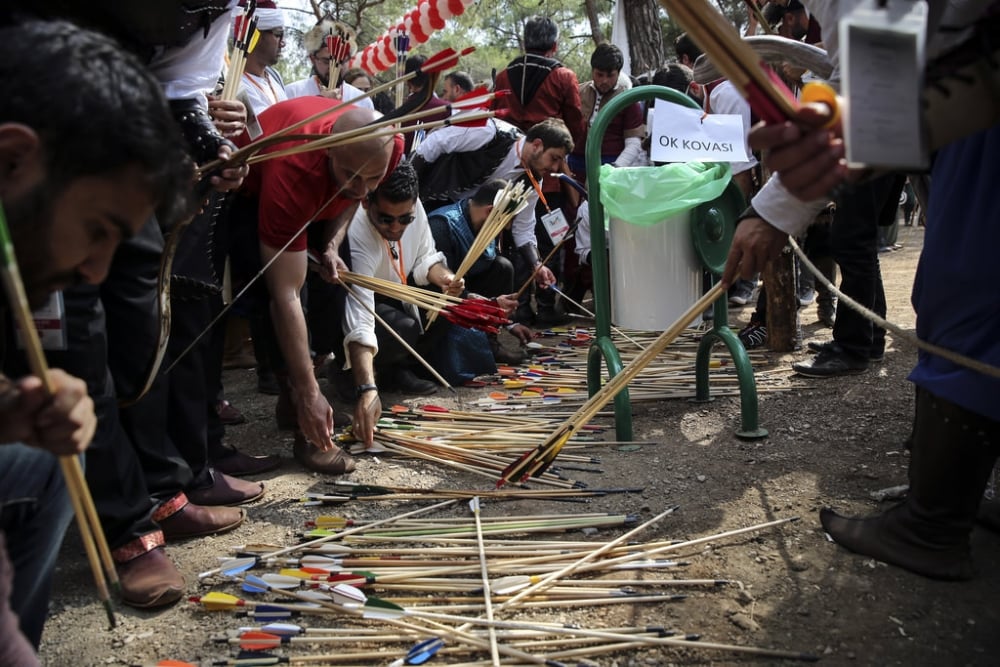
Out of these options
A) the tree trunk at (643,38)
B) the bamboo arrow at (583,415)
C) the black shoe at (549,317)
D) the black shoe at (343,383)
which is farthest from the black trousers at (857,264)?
the tree trunk at (643,38)

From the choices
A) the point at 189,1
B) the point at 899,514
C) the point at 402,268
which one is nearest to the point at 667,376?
the point at 402,268

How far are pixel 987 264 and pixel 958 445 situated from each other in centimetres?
41

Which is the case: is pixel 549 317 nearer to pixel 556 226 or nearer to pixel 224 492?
pixel 556 226

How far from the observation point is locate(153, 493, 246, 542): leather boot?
2287 millimetres

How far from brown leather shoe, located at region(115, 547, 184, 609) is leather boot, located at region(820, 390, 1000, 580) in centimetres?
172

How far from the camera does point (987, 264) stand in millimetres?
1723

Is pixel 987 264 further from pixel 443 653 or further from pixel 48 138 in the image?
pixel 48 138

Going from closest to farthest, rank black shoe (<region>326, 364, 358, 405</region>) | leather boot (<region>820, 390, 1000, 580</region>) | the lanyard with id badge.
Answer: leather boot (<region>820, 390, 1000, 580</region>)
black shoe (<region>326, 364, 358, 405</region>)
the lanyard with id badge

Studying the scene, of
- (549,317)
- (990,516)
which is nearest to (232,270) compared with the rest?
(990,516)

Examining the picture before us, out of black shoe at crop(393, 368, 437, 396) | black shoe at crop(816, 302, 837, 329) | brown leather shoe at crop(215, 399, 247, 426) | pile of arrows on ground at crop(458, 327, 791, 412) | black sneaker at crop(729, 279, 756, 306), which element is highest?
brown leather shoe at crop(215, 399, 247, 426)

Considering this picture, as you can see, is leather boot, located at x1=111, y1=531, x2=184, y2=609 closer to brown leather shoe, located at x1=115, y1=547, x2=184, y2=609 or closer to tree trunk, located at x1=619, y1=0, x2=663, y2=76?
brown leather shoe, located at x1=115, y1=547, x2=184, y2=609

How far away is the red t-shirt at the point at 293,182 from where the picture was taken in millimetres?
2584

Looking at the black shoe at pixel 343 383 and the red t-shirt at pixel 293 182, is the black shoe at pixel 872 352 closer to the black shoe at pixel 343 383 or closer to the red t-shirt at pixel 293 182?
the black shoe at pixel 343 383

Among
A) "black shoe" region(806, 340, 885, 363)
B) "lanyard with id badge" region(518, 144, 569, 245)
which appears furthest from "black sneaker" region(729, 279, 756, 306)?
"black shoe" region(806, 340, 885, 363)
